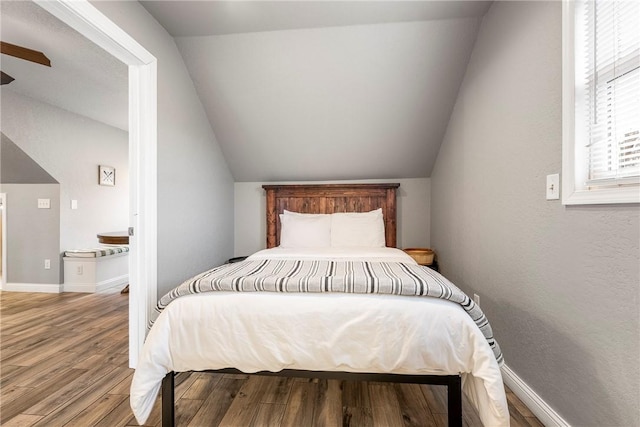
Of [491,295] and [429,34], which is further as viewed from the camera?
[429,34]

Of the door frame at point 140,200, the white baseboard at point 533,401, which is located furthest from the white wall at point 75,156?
the white baseboard at point 533,401

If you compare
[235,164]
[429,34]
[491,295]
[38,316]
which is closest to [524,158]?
[491,295]

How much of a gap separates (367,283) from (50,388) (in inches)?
74.5

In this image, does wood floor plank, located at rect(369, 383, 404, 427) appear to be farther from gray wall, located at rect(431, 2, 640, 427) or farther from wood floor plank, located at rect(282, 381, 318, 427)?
gray wall, located at rect(431, 2, 640, 427)

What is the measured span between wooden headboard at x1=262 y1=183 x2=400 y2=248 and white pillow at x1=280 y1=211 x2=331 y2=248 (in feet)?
0.75

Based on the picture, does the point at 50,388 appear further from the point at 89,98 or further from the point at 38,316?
the point at 89,98

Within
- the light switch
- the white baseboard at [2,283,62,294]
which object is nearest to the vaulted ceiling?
the light switch

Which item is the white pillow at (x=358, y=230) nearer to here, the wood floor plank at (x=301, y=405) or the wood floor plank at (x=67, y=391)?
the wood floor plank at (x=301, y=405)

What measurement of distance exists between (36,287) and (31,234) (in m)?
0.67

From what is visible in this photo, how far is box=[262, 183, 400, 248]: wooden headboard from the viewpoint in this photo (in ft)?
10.4

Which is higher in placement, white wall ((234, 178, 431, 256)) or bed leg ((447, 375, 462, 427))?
white wall ((234, 178, 431, 256))

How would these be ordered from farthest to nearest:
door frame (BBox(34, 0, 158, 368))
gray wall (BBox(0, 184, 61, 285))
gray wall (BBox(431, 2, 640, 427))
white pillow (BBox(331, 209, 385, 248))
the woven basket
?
gray wall (BBox(0, 184, 61, 285))
white pillow (BBox(331, 209, 385, 248))
the woven basket
door frame (BBox(34, 0, 158, 368))
gray wall (BBox(431, 2, 640, 427))

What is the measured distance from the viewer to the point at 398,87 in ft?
7.75

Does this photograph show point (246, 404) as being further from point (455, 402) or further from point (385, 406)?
point (455, 402)
